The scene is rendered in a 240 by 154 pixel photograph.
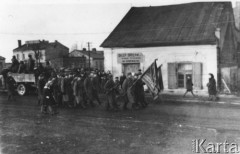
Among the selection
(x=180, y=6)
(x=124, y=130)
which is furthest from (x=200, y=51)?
(x=124, y=130)

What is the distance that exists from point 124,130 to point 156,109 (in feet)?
13.6

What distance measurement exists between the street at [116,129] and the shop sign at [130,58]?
30.2ft

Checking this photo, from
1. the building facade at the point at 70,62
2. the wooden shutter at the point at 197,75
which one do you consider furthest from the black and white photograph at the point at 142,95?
the building facade at the point at 70,62

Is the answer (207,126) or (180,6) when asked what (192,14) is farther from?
(207,126)

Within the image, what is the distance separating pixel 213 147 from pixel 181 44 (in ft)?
46.1

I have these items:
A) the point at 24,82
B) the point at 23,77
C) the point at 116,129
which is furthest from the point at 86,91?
the point at 24,82

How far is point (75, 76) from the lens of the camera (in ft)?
47.6

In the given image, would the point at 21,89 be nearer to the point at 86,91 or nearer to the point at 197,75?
the point at 86,91

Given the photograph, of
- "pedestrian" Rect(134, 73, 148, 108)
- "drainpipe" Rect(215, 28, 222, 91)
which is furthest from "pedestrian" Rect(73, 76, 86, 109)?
"drainpipe" Rect(215, 28, 222, 91)

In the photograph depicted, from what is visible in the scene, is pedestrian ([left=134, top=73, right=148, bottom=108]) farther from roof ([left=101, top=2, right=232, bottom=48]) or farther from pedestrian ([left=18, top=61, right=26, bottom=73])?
roof ([left=101, top=2, right=232, bottom=48])

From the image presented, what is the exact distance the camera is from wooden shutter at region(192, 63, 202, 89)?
2030cm

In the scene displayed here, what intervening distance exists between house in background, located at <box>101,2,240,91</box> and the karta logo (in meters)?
13.0

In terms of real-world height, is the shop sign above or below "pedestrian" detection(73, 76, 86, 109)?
above

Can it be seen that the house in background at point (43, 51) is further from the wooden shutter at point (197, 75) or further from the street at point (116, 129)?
the street at point (116, 129)
